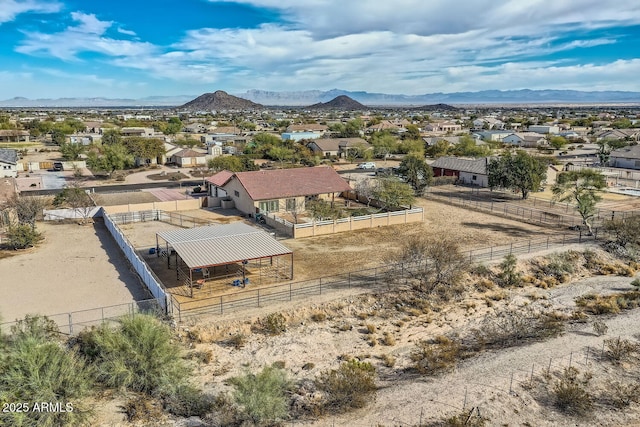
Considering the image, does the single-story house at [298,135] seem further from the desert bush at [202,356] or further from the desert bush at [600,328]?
the desert bush at [202,356]

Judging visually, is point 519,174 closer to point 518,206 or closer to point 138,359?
point 518,206

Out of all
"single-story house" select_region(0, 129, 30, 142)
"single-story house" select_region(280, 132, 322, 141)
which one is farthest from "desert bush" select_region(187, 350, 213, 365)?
"single-story house" select_region(0, 129, 30, 142)

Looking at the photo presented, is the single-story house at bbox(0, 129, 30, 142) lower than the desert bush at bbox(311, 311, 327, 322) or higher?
higher

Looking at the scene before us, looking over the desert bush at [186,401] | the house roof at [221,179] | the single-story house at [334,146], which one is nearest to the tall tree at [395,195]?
the house roof at [221,179]

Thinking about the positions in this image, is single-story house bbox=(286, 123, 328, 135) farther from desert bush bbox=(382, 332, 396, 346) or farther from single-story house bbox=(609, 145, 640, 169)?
desert bush bbox=(382, 332, 396, 346)

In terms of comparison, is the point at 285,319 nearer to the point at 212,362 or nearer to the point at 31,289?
the point at 212,362

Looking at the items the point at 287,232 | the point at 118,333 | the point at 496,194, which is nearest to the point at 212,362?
the point at 118,333

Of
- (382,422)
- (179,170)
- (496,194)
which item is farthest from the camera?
(179,170)
